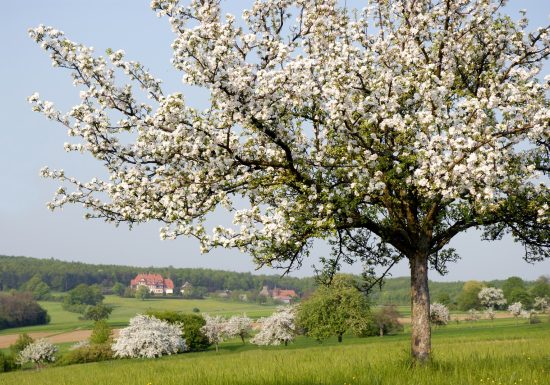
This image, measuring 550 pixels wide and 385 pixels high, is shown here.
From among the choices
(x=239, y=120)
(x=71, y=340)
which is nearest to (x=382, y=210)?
(x=239, y=120)

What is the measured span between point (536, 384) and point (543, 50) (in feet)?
38.2

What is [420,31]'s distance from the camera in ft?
64.2

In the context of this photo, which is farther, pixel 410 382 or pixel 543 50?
pixel 543 50

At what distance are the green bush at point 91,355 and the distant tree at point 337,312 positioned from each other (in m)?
31.8

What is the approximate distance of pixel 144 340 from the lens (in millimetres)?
71125

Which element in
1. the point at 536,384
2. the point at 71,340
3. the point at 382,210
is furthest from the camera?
the point at 71,340

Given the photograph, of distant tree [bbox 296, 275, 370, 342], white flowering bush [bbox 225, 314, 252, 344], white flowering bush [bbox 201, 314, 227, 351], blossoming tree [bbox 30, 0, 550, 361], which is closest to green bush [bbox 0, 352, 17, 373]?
white flowering bush [bbox 201, 314, 227, 351]

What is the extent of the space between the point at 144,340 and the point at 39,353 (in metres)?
32.7

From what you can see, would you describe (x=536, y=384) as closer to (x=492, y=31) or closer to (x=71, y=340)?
(x=492, y=31)

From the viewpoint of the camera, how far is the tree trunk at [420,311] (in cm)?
1841

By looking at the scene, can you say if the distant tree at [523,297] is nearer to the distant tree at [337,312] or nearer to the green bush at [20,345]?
the distant tree at [337,312]

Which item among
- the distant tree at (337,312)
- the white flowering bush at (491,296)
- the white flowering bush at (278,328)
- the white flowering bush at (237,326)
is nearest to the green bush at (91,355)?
the white flowering bush at (278,328)

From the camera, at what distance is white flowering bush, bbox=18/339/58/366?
92.9 metres

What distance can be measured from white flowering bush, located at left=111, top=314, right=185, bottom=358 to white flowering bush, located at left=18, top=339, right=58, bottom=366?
1086 inches
